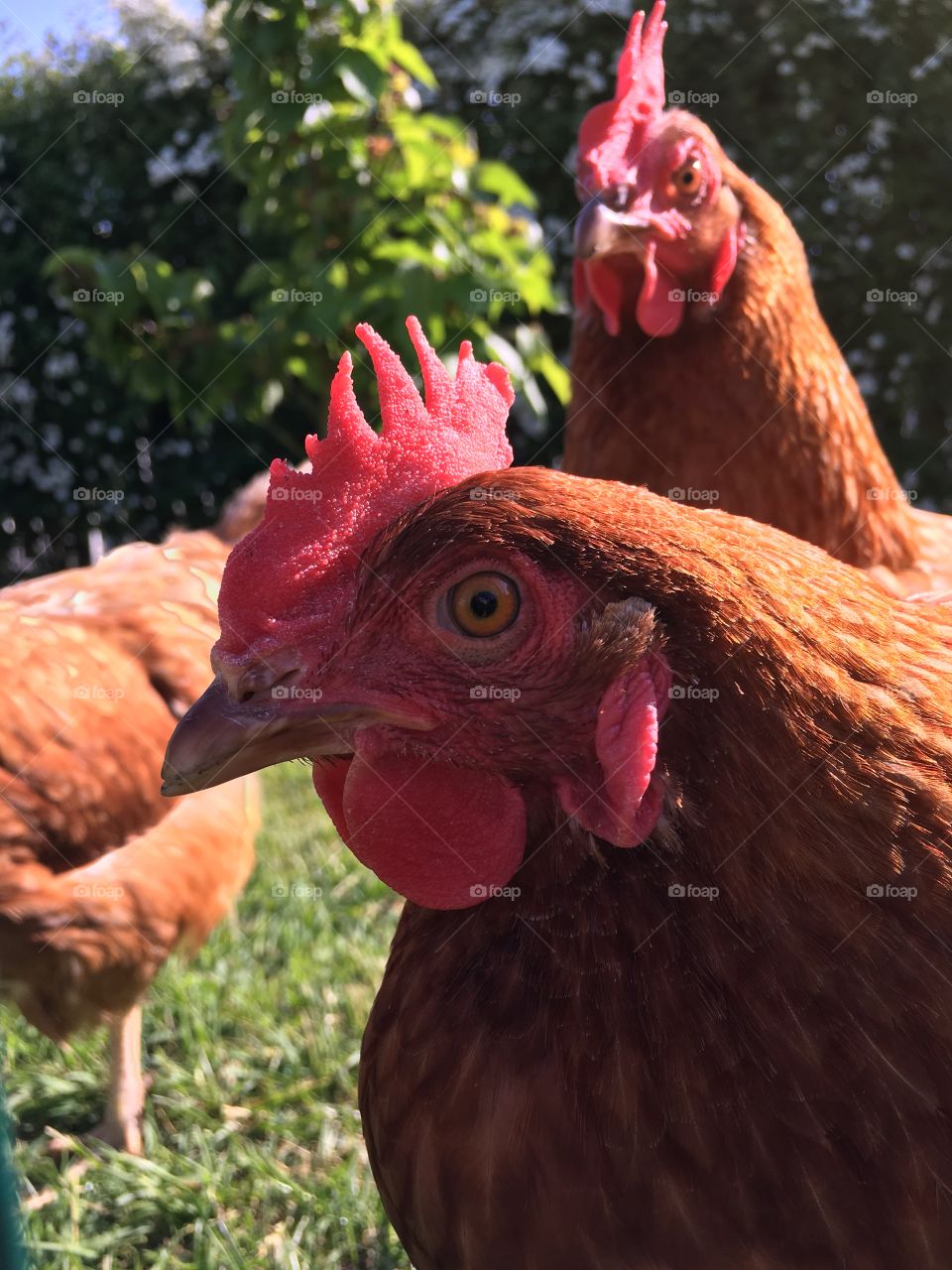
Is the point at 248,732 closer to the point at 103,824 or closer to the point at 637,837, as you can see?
the point at 637,837

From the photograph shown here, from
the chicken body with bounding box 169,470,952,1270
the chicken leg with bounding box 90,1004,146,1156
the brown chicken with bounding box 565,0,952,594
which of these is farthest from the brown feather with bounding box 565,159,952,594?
the chicken leg with bounding box 90,1004,146,1156

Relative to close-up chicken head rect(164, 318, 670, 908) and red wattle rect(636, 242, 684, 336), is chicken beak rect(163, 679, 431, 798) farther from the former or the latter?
red wattle rect(636, 242, 684, 336)

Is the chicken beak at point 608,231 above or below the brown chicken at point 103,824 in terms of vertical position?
above

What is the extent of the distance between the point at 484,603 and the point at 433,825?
0.30 meters

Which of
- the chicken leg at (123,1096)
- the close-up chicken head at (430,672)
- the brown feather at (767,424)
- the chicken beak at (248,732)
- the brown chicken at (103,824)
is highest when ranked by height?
the brown feather at (767,424)

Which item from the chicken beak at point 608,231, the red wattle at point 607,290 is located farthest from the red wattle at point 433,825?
the red wattle at point 607,290

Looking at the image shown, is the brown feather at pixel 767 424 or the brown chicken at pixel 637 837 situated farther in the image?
the brown feather at pixel 767 424

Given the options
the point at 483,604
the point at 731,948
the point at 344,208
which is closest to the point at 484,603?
the point at 483,604

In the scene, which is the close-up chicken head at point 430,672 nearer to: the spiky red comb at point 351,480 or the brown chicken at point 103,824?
the spiky red comb at point 351,480

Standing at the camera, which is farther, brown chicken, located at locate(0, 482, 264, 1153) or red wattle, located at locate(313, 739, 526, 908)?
brown chicken, located at locate(0, 482, 264, 1153)

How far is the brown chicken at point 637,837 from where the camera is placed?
3.69 ft

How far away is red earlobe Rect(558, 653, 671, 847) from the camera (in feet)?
3.71

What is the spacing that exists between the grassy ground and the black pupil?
71.1 inches

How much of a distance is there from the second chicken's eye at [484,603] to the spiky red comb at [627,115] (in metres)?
1.73
